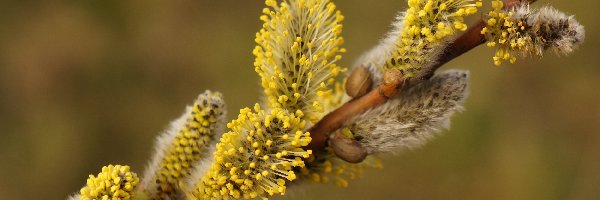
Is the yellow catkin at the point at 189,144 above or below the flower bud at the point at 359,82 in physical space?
above

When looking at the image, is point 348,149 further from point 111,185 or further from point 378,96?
point 111,185

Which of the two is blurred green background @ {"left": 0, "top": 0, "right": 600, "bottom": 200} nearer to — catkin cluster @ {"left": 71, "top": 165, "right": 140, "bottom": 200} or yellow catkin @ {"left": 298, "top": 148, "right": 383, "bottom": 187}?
yellow catkin @ {"left": 298, "top": 148, "right": 383, "bottom": 187}

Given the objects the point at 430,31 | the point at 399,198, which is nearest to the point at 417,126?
the point at 430,31

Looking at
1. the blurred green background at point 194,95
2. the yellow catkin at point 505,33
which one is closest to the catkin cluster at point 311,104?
the yellow catkin at point 505,33

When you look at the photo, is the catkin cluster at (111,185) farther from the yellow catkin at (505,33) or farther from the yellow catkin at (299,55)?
the yellow catkin at (505,33)

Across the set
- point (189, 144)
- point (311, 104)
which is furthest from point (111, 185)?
point (311, 104)

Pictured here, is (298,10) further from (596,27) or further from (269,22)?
(596,27)
